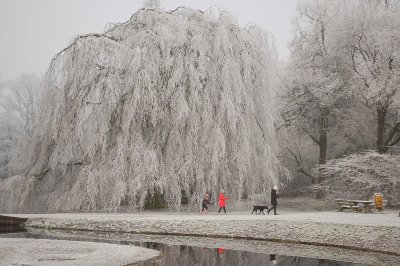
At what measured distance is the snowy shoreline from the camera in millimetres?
13680

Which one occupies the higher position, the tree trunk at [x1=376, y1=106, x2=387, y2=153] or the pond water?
the tree trunk at [x1=376, y1=106, x2=387, y2=153]

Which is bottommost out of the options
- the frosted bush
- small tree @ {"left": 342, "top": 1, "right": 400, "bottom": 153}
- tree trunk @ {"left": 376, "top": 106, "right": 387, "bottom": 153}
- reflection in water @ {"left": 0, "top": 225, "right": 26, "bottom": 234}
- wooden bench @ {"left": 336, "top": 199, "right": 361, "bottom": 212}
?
reflection in water @ {"left": 0, "top": 225, "right": 26, "bottom": 234}

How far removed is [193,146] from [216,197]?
2217 mm

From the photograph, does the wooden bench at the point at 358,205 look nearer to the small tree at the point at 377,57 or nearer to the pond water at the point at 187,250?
the small tree at the point at 377,57

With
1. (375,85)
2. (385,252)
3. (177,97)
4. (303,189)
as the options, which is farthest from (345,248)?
(303,189)

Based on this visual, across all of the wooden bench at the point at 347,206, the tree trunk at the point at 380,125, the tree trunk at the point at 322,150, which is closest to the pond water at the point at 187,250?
the wooden bench at the point at 347,206

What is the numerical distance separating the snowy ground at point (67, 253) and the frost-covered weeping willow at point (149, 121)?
4.97m

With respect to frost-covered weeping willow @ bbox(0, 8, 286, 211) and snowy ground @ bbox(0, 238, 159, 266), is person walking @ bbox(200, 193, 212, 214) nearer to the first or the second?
frost-covered weeping willow @ bbox(0, 8, 286, 211)

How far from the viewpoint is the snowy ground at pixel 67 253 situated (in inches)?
442

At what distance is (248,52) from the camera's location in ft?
70.5

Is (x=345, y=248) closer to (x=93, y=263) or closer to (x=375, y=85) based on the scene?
(x=93, y=263)

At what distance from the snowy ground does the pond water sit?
0.62 metres

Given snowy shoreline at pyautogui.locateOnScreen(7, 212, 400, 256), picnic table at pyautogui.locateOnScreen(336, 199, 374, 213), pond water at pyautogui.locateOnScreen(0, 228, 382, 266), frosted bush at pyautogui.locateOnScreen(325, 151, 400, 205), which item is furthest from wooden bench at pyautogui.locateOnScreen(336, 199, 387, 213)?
pond water at pyautogui.locateOnScreen(0, 228, 382, 266)

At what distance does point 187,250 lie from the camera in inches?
535
